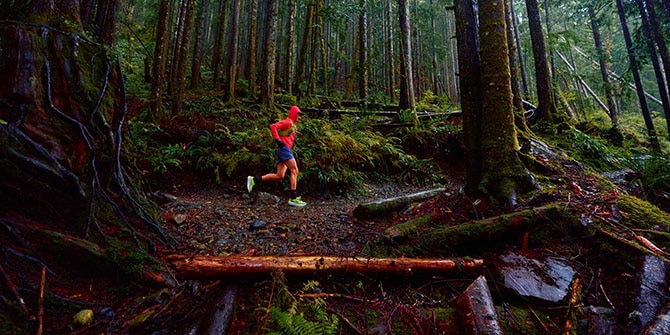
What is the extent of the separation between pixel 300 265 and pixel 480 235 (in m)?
1.99

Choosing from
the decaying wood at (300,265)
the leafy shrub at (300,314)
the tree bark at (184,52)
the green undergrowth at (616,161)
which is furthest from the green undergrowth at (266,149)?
the leafy shrub at (300,314)

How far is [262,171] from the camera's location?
6938mm

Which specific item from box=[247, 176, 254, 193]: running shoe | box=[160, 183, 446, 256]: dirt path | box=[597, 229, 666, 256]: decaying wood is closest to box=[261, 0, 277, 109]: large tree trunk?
box=[160, 183, 446, 256]: dirt path

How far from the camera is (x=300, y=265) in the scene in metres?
2.64

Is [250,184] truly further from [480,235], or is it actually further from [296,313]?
[480,235]

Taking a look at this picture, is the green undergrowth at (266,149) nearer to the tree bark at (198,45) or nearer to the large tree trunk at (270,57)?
the large tree trunk at (270,57)

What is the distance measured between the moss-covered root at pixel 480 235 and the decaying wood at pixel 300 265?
1.35ft

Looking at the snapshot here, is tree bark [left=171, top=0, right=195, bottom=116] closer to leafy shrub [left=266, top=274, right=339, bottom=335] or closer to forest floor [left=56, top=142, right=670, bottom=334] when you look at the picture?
forest floor [left=56, top=142, right=670, bottom=334]

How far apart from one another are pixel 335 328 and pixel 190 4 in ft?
33.8

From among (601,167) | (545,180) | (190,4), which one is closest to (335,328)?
(545,180)

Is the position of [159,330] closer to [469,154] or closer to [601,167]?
[469,154]

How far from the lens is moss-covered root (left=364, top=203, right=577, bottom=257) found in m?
3.11

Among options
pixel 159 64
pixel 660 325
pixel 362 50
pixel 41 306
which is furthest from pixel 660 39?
pixel 159 64

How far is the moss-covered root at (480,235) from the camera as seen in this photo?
122 inches
